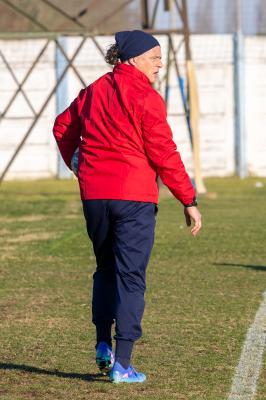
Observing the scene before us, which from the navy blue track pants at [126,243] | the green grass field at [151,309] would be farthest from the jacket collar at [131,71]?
the green grass field at [151,309]

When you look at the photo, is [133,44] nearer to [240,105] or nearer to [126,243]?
[126,243]

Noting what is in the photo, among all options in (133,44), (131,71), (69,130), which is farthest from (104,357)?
(133,44)

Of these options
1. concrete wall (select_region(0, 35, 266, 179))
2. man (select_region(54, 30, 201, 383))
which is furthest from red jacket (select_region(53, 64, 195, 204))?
concrete wall (select_region(0, 35, 266, 179))

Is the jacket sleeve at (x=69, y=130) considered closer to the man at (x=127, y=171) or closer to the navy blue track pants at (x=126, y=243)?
the man at (x=127, y=171)

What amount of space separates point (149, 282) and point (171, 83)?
20644 mm

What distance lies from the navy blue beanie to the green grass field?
1777 mm

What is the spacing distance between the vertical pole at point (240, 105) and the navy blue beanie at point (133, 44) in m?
24.6

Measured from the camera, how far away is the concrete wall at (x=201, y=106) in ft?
102

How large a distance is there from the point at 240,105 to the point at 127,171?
2505 cm

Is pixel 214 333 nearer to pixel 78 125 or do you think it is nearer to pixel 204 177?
pixel 78 125

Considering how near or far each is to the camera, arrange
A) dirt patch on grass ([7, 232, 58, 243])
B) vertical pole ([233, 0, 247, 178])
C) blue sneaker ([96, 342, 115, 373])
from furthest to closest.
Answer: vertical pole ([233, 0, 247, 178])
dirt patch on grass ([7, 232, 58, 243])
blue sneaker ([96, 342, 115, 373])

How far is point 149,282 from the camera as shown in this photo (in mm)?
10789

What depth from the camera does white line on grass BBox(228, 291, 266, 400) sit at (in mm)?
6164

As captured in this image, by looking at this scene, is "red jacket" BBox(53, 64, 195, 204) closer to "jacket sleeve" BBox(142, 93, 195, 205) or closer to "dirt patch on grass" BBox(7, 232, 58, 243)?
"jacket sleeve" BBox(142, 93, 195, 205)
